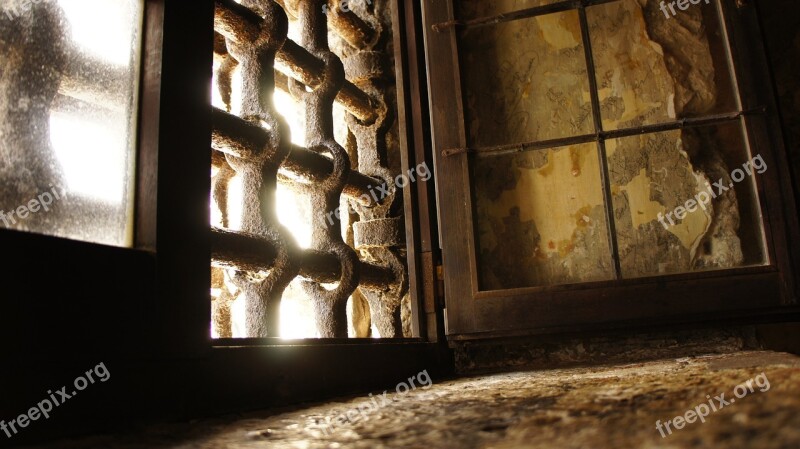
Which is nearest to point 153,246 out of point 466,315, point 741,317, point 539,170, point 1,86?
point 1,86

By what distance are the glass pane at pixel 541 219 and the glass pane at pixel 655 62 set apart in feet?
0.70

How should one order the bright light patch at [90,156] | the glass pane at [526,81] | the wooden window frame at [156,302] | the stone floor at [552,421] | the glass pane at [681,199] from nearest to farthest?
the stone floor at [552,421] → the wooden window frame at [156,302] → the bright light patch at [90,156] → the glass pane at [681,199] → the glass pane at [526,81]

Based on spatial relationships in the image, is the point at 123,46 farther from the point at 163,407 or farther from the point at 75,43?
the point at 163,407

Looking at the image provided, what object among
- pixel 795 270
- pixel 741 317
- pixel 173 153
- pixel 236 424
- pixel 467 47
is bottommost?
pixel 236 424

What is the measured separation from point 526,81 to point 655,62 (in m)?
0.44

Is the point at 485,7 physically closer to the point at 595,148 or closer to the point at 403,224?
the point at 595,148

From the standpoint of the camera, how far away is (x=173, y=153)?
3.39ft

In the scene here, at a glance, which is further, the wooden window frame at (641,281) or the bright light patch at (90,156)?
the wooden window frame at (641,281)

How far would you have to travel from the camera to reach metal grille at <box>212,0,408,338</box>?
1.51m

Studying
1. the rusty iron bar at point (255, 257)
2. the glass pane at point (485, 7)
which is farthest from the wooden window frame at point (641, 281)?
the rusty iron bar at point (255, 257)

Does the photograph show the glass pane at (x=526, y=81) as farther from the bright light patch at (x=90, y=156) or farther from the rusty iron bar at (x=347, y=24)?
the bright light patch at (x=90, y=156)

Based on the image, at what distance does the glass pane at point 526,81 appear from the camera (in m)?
2.05

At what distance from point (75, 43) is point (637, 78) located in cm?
172

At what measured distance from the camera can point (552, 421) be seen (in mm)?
814
